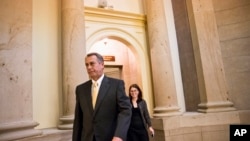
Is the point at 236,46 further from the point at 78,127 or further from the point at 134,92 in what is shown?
the point at 78,127

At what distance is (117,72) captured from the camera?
825cm

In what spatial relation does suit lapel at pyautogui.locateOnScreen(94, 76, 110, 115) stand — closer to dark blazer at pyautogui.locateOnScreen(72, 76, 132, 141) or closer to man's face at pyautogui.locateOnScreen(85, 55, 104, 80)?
dark blazer at pyautogui.locateOnScreen(72, 76, 132, 141)

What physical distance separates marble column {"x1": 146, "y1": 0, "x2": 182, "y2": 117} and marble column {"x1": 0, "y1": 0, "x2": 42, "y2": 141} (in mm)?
2955

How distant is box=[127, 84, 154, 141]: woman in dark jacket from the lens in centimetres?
374

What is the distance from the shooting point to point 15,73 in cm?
298

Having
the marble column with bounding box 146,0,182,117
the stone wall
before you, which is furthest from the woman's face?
the stone wall

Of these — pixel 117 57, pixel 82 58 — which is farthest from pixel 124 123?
pixel 117 57

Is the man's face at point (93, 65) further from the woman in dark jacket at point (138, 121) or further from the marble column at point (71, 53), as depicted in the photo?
the marble column at point (71, 53)

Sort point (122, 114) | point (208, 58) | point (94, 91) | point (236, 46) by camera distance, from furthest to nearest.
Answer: point (236, 46), point (208, 58), point (94, 91), point (122, 114)

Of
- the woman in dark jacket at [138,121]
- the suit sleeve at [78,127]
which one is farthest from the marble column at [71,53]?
the suit sleeve at [78,127]

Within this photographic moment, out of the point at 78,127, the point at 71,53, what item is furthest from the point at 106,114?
the point at 71,53

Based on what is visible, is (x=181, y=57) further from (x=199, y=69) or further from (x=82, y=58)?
(x=82, y=58)

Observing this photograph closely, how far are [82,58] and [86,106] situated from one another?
2.27 meters

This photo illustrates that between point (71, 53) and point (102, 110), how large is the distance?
241cm
